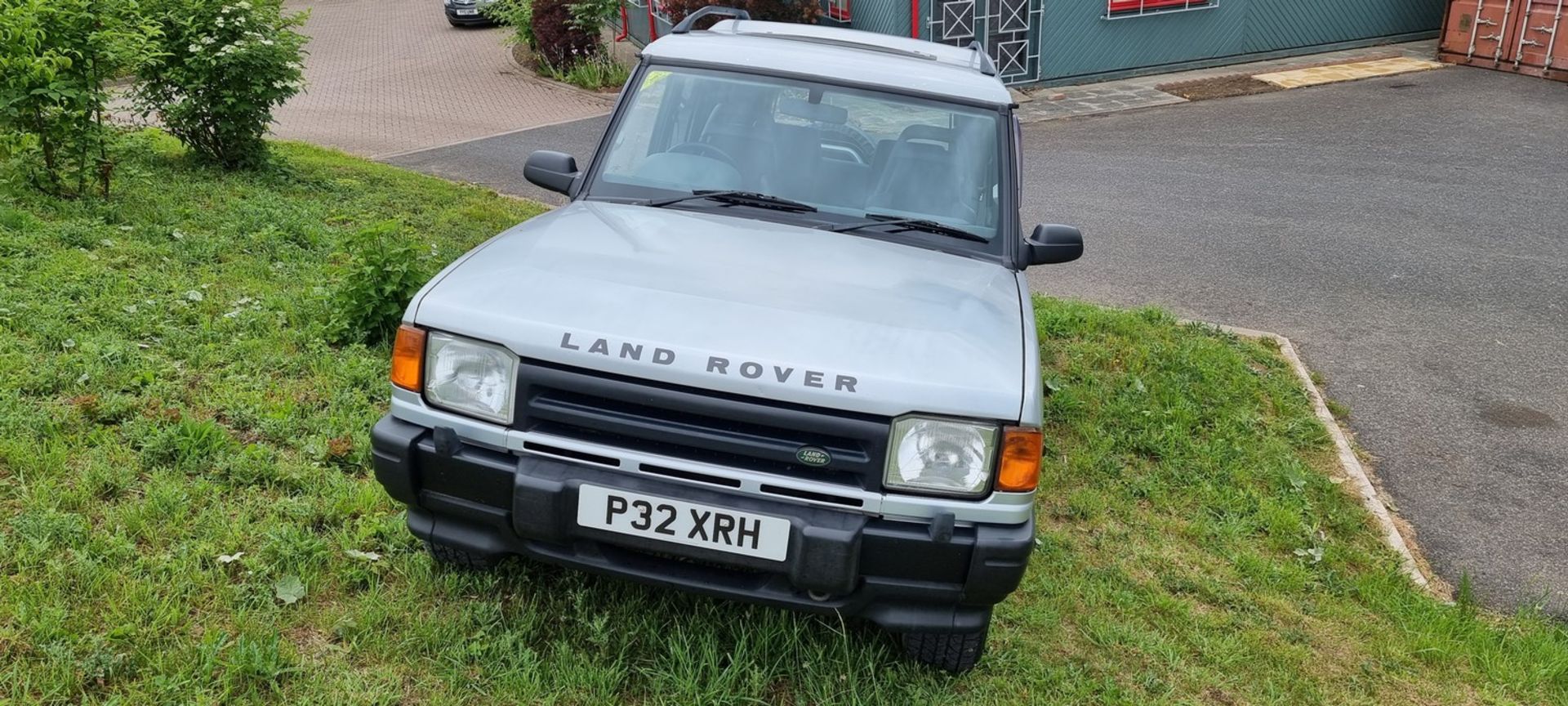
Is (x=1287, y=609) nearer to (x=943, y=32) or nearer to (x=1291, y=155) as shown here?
(x=1291, y=155)

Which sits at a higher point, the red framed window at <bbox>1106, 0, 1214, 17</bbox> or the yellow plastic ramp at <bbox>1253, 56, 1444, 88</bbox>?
the red framed window at <bbox>1106, 0, 1214, 17</bbox>

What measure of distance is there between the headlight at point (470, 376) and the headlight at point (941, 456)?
1040 mm

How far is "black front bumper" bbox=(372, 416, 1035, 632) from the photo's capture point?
297 centimetres

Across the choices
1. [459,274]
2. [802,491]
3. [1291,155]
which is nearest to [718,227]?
[459,274]

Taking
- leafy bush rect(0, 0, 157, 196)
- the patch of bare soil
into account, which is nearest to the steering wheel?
leafy bush rect(0, 0, 157, 196)

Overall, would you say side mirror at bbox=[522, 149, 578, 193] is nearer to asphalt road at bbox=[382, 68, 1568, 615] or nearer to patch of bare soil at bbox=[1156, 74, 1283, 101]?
asphalt road at bbox=[382, 68, 1568, 615]

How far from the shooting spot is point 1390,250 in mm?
9328

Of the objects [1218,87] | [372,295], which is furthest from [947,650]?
[1218,87]

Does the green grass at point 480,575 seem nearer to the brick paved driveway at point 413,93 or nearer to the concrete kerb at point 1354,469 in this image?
the concrete kerb at point 1354,469

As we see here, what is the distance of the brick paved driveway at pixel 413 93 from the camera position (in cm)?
1525

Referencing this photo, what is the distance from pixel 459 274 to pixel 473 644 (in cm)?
109

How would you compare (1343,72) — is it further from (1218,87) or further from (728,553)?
(728,553)

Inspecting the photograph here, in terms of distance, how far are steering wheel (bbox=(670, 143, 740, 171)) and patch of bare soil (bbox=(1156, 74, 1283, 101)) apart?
44.7ft

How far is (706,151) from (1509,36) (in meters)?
17.6
